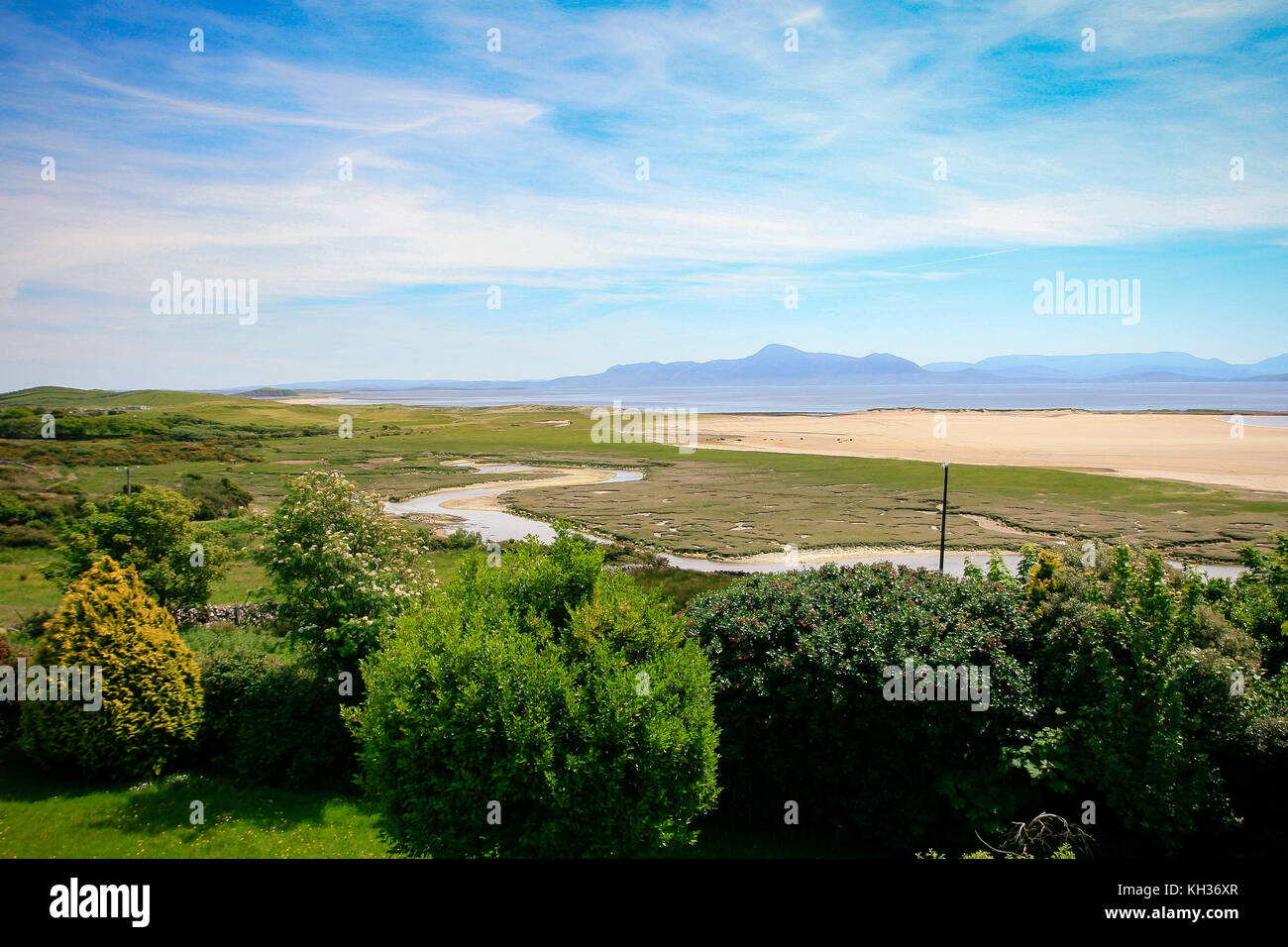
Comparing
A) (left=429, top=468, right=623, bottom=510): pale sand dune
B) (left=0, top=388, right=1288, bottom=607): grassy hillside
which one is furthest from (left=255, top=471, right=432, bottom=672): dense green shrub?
(left=429, top=468, right=623, bottom=510): pale sand dune

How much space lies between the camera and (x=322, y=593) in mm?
18812

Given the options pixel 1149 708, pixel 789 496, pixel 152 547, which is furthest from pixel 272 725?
pixel 789 496

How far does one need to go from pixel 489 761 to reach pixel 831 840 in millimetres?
8517

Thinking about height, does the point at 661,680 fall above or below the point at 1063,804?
above

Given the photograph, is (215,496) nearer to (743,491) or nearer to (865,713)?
(743,491)

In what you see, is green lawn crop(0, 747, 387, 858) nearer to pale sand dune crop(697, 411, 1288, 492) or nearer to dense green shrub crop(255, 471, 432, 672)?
dense green shrub crop(255, 471, 432, 672)

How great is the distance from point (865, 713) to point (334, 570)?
14098 millimetres

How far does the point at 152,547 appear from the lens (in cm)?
2397

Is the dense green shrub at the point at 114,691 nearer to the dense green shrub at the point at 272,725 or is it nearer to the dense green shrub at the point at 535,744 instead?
the dense green shrub at the point at 272,725

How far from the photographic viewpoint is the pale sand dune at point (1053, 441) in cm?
7212
